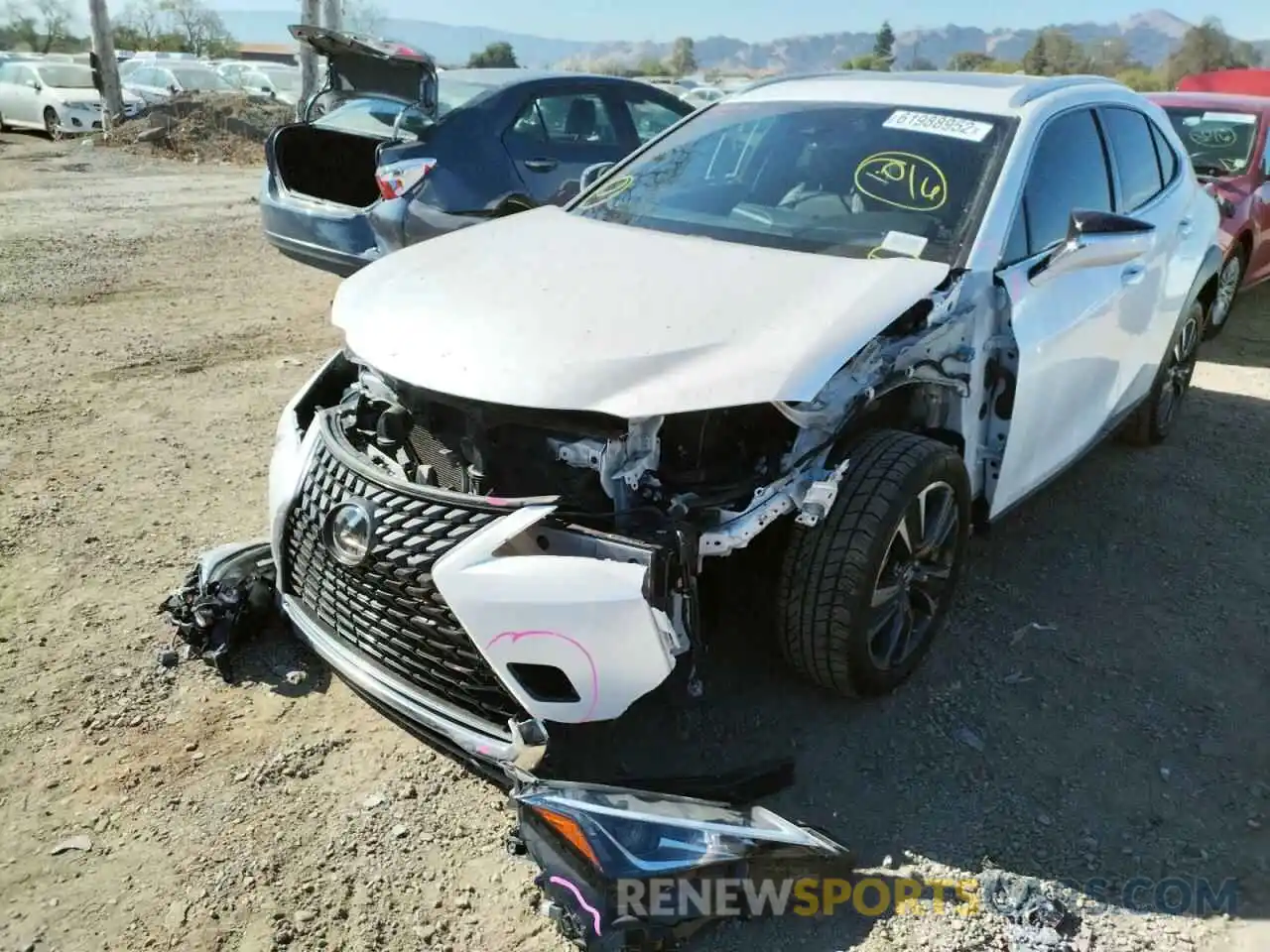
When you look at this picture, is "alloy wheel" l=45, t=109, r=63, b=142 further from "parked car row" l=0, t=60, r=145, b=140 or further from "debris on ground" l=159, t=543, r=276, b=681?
"debris on ground" l=159, t=543, r=276, b=681

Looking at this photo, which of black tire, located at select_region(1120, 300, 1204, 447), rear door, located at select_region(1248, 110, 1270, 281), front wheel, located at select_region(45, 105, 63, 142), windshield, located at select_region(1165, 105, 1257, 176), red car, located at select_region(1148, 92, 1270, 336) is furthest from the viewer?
front wheel, located at select_region(45, 105, 63, 142)

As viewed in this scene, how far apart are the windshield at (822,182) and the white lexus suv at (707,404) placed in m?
0.01

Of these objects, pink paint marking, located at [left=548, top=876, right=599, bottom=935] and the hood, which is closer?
pink paint marking, located at [left=548, top=876, right=599, bottom=935]

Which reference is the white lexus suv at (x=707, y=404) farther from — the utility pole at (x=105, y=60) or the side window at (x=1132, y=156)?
the utility pole at (x=105, y=60)

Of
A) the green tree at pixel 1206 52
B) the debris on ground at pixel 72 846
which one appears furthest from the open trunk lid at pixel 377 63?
the green tree at pixel 1206 52

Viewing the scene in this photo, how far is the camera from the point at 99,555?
12.6ft

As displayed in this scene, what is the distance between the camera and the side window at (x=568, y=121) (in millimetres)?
6961

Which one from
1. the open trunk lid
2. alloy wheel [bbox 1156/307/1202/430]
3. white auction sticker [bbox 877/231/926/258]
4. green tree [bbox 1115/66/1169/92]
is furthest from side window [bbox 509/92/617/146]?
green tree [bbox 1115/66/1169/92]

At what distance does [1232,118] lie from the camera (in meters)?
7.69

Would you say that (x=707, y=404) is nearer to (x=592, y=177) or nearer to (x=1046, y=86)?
(x=1046, y=86)

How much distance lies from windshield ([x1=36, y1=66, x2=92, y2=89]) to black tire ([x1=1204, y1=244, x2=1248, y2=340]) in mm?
21462

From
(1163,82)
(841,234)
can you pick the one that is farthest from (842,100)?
(1163,82)

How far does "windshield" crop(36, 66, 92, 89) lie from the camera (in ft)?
68.3

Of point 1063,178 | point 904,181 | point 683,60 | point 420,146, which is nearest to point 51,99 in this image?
point 420,146
